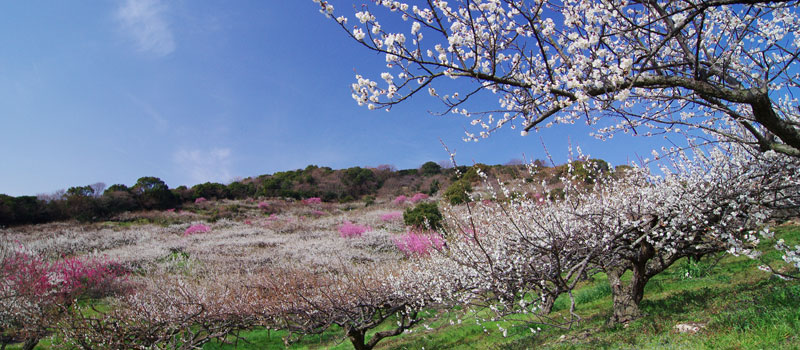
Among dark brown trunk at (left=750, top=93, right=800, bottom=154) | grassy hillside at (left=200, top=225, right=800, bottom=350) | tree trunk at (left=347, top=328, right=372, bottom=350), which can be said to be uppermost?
dark brown trunk at (left=750, top=93, right=800, bottom=154)

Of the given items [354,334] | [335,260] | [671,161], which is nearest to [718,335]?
[671,161]

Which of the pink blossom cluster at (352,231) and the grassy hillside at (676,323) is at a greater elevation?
the pink blossom cluster at (352,231)

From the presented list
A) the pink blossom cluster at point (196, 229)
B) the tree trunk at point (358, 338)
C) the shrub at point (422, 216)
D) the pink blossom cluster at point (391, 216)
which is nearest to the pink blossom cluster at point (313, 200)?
the pink blossom cluster at point (391, 216)

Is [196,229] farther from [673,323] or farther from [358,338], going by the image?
[673,323]

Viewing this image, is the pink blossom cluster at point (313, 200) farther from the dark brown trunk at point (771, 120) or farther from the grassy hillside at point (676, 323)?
the dark brown trunk at point (771, 120)

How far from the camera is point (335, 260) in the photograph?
62.4 ft

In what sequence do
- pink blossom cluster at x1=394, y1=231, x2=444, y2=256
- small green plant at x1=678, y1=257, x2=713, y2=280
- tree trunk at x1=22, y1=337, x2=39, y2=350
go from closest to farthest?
small green plant at x1=678, y1=257, x2=713, y2=280 < tree trunk at x1=22, y1=337, x2=39, y2=350 < pink blossom cluster at x1=394, y1=231, x2=444, y2=256

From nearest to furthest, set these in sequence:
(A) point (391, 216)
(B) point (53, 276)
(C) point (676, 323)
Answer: (C) point (676, 323) < (B) point (53, 276) < (A) point (391, 216)

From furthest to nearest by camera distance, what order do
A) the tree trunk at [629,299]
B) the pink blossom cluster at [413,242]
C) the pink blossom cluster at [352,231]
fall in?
the pink blossom cluster at [352,231] < the pink blossom cluster at [413,242] < the tree trunk at [629,299]

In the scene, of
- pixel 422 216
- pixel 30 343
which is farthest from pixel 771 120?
pixel 422 216

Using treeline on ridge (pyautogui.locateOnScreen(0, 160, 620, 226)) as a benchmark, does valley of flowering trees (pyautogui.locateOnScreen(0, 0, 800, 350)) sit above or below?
below


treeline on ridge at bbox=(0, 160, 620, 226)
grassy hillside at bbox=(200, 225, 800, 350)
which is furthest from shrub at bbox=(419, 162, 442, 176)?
grassy hillside at bbox=(200, 225, 800, 350)

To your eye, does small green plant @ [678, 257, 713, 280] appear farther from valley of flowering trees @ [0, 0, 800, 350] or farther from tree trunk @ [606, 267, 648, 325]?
tree trunk @ [606, 267, 648, 325]

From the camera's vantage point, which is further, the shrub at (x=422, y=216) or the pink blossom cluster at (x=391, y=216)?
the pink blossom cluster at (x=391, y=216)
